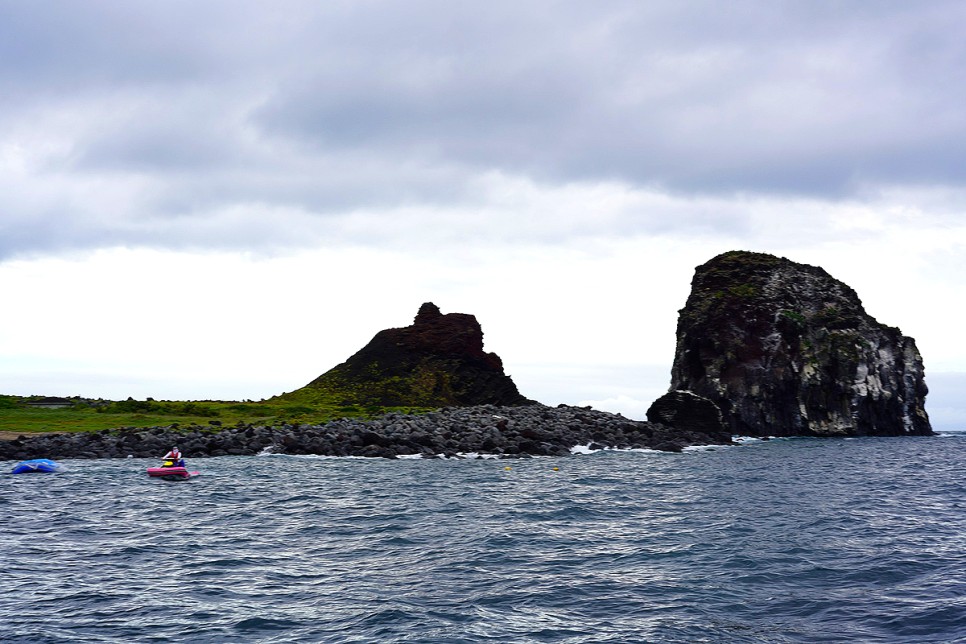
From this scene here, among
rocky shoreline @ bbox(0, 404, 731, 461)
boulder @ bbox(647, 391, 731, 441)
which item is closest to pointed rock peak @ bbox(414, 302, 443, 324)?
boulder @ bbox(647, 391, 731, 441)

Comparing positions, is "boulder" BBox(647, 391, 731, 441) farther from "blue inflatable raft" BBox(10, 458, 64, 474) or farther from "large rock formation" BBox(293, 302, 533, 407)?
"blue inflatable raft" BBox(10, 458, 64, 474)

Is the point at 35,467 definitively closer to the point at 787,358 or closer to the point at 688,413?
the point at 688,413

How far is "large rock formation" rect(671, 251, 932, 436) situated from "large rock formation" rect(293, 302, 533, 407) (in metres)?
28.6

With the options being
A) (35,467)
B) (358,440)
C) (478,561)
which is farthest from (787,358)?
(478,561)

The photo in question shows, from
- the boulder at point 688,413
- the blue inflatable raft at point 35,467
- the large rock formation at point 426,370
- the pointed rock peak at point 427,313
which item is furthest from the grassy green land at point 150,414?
the boulder at point 688,413

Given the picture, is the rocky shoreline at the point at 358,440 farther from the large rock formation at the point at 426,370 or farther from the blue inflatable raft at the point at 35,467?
the large rock formation at the point at 426,370

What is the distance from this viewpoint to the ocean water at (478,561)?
1545 cm

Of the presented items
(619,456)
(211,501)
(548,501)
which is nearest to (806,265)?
(619,456)

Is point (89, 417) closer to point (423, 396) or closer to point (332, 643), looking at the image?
point (423, 396)

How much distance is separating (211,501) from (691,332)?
90.5 metres

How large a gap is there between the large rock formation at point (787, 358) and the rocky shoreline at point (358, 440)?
3856 cm

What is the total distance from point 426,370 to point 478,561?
3891 inches

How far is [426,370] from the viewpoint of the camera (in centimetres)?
11994

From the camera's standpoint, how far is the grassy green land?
71.1 m
